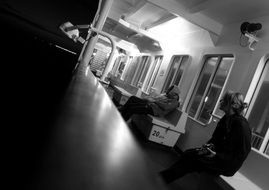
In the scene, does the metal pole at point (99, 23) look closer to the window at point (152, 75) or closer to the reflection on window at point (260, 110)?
the reflection on window at point (260, 110)

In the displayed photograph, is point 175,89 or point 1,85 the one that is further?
point 175,89

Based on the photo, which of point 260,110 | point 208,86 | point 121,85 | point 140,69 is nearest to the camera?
point 260,110

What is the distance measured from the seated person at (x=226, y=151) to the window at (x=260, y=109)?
1.24 meters

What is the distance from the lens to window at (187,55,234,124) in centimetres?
Answer: 656

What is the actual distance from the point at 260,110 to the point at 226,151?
197 cm

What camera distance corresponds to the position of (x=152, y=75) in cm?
1210

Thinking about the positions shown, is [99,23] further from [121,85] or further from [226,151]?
[121,85]

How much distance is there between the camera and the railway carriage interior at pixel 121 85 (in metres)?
0.22

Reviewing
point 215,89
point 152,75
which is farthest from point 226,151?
point 152,75

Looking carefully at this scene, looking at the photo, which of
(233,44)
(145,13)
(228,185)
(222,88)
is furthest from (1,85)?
(145,13)

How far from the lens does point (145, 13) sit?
9.71 m

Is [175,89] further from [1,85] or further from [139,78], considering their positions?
[139,78]

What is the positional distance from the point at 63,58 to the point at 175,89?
558 cm

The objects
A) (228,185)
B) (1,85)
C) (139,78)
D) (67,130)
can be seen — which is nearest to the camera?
(67,130)
